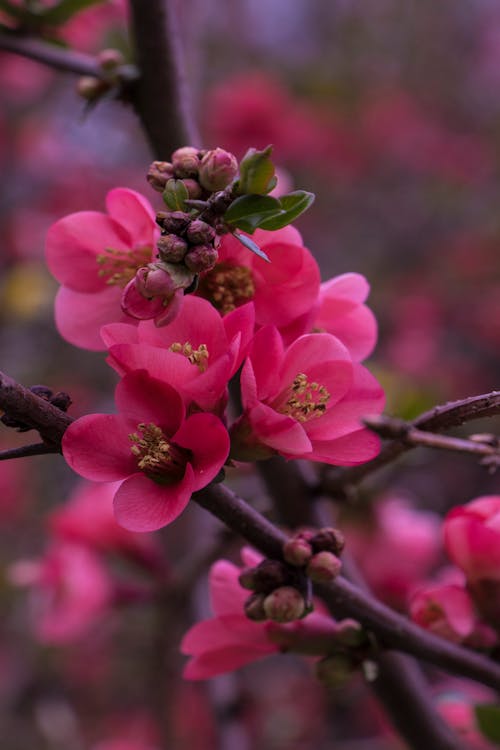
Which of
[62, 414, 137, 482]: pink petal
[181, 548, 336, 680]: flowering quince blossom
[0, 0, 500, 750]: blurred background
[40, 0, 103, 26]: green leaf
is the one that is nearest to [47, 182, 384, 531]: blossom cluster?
[62, 414, 137, 482]: pink petal

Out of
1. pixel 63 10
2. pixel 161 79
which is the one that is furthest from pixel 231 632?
pixel 63 10

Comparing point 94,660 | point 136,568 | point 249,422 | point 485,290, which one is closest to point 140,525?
point 249,422

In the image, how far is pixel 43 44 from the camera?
995 mm

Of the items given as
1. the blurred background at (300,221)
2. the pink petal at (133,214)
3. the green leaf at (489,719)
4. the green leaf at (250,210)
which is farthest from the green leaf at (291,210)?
the blurred background at (300,221)

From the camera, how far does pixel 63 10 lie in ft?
3.09

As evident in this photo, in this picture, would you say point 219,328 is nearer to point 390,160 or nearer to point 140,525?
point 140,525

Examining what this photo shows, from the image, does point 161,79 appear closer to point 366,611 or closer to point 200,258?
point 200,258

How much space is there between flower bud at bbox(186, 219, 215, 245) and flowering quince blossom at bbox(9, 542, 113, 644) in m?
0.80

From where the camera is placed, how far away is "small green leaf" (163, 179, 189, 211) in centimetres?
51

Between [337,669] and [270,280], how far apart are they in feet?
1.04

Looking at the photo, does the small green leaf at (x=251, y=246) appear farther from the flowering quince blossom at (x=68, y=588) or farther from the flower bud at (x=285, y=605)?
the flowering quince blossom at (x=68, y=588)

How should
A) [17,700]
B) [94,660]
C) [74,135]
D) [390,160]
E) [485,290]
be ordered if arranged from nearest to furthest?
1. [17,700]
2. [94,660]
3. [485,290]
4. [74,135]
5. [390,160]

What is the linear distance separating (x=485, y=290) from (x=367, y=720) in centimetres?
154

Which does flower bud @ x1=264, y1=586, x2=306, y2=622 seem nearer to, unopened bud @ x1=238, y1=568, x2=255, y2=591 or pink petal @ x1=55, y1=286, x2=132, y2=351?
unopened bud @ x1=238, y1=568, x2=255, y2=591
